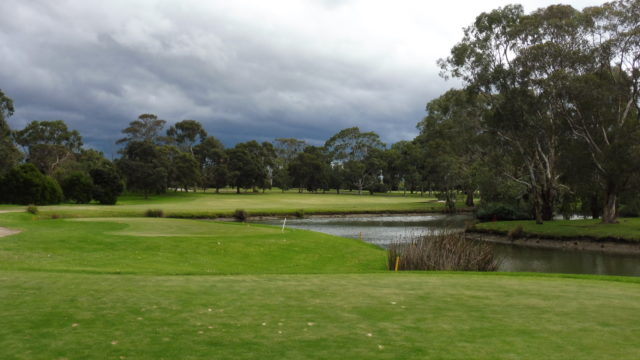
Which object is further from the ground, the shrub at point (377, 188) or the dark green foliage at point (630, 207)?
the shrub at point (377, 188)

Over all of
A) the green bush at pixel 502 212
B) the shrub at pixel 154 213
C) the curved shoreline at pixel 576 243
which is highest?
the green bush at pixel 502 212

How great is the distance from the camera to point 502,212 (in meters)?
57.2

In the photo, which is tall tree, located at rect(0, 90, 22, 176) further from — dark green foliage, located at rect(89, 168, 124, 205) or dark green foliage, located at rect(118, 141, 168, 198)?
dark green foliage, located at rect(118, 141, 168, 198)

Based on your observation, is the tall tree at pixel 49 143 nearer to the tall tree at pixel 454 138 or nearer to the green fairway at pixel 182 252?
the tall tree at pixel 454 138

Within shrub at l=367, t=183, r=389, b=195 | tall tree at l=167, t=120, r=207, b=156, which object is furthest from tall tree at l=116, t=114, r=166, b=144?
shrub at l=367, t=183, r=389, b=195

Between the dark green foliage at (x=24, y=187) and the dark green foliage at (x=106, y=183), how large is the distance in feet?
31.1

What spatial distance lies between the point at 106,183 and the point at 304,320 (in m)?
67.1

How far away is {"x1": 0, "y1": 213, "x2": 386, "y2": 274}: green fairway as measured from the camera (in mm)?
18375

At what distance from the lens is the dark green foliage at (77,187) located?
216 ft

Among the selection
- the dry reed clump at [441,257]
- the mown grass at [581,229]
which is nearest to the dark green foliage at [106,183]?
the mown grass at [581,229]

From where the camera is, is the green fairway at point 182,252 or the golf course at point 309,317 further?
the green fairway at point 182,252

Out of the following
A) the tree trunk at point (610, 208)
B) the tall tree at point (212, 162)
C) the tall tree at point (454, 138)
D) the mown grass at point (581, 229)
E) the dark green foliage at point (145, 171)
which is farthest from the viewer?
the tall tree at point (212, 162)

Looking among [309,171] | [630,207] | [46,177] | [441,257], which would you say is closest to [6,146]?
[46,177]

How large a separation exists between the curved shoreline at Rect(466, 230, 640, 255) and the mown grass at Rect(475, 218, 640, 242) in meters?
0.35
